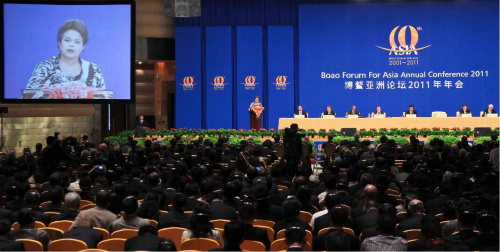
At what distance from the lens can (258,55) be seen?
22719mm

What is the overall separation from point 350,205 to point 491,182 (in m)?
2.00

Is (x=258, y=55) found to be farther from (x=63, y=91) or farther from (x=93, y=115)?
(x=63, y=91)

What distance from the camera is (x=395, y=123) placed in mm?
17812

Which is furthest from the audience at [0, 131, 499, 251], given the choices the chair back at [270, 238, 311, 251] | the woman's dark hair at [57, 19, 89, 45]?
the woman's dark hair at [57, 19, 89, 45]

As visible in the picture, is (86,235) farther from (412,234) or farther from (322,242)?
(412,234)

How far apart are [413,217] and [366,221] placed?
470 millimetres

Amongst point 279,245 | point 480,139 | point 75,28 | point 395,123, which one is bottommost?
point 279,245

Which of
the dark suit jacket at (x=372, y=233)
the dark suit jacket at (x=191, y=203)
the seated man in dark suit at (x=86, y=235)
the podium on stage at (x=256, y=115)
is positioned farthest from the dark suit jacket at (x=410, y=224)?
the podium on stage at (x=256, y=115)

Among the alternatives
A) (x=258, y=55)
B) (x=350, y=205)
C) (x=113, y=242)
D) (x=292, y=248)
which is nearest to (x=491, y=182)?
(x=350, y=205)

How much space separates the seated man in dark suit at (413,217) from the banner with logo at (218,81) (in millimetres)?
16441

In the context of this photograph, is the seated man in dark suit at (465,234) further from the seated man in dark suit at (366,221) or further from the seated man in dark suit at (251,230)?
the seated man in dark suit at (251,230)

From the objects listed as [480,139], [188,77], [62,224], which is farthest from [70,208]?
[188,77]

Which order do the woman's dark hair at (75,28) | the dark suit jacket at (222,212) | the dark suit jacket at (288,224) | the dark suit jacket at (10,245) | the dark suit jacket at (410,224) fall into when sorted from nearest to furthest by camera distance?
the dark suit jacket at (10,245), the dark suit jacket at (288,224), the dark suit jacket at (410,224), the dark suit jacket at (222,212), the woman's dark hair at (75,28)

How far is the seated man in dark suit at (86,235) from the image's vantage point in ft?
17.8
